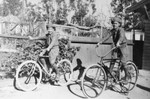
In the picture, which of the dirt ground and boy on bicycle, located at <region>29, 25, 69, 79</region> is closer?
the dirt ground

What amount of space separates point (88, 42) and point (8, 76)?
3528 mm

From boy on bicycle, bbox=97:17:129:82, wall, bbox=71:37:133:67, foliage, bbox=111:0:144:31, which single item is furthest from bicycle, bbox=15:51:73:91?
foliage, bbox=111:0:144:31

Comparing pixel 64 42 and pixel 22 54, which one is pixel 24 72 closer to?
pixel 22 54

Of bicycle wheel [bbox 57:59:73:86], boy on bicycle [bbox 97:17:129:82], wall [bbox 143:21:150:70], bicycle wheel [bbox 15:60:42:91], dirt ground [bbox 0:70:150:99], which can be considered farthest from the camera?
wall [bbox 143:21:150:70]

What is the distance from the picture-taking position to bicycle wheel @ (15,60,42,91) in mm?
4211

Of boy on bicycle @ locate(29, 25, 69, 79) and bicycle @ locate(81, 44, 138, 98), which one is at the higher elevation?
boy on bicycle @ locate(29, 25, 69, 79)

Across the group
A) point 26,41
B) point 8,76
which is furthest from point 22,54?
point 8,76

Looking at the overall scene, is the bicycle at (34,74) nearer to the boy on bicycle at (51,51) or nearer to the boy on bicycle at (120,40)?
the boy on bicycle at (51,51)

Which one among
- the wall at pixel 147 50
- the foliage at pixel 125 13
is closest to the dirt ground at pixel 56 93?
the wall at pixel 147 50

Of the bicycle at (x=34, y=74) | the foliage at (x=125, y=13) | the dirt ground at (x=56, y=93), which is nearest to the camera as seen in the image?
the dirt ground at (x=56, y=93)

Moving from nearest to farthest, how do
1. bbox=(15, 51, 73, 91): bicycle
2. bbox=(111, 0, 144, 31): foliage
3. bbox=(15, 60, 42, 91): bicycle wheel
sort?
bbox=(15, 60, 42, 91): bicycle wheel, bbox=(15, 51, 73, 91): bicycle, bbox=(111, 0, 144, 31): foliage

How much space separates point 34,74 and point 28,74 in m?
0.36

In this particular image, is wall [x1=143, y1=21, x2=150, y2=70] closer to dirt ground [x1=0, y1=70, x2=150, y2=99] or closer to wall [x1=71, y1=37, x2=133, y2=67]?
wall [x1=71, y1=37, x2=133, y2=67]

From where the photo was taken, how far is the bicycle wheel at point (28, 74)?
421cm
